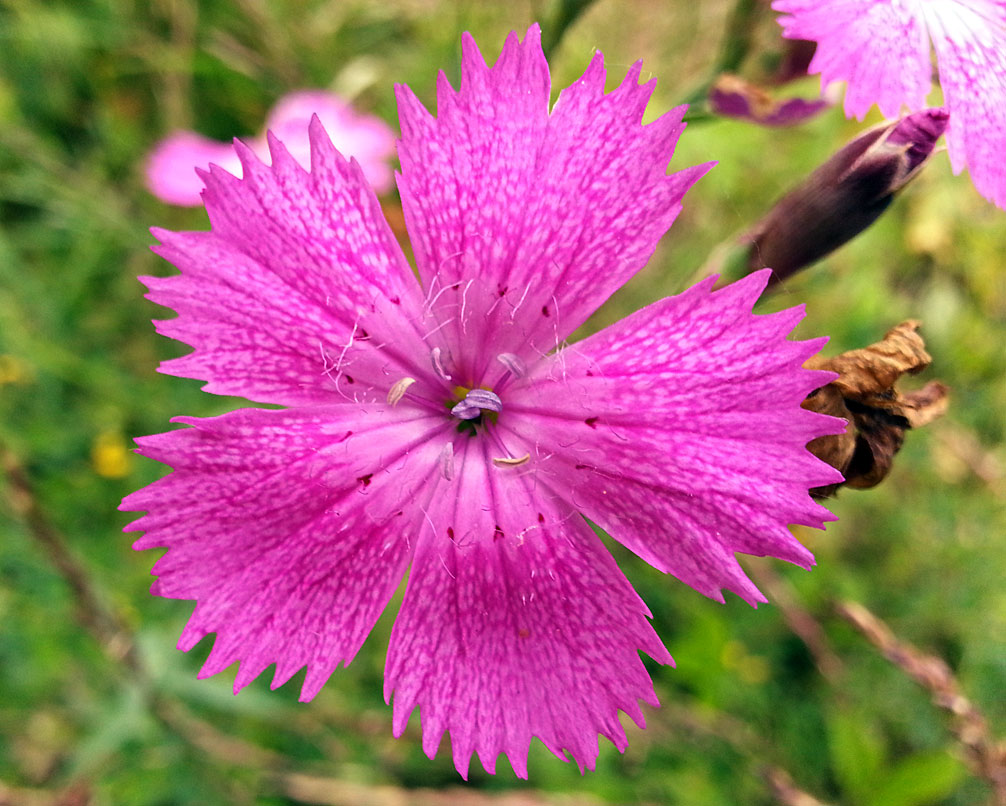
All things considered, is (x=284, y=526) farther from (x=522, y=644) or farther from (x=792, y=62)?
(x=792, y=62)

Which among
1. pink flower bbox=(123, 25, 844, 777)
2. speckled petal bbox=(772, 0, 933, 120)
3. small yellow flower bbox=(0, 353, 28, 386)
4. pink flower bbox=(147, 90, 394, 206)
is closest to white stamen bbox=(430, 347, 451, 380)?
pink flower bbox=(123, 25, 844, 777)

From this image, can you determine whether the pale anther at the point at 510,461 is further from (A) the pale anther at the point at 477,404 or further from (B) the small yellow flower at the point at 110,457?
A: (B) the small yellow flower at the point at 110,457

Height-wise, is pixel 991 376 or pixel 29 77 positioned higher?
pixel 29 77

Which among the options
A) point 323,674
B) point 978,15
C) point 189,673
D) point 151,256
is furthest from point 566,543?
point 151,256

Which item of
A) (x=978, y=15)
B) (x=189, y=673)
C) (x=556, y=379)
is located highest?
(x=978, y=15)

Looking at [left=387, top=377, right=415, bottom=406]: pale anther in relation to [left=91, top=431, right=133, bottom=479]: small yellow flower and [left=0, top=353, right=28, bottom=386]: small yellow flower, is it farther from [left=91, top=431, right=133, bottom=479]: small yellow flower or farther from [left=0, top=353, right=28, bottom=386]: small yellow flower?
[left=91, top=431, right=133, bottom=479]: small yellow flower

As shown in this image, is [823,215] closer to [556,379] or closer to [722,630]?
[556,379]
